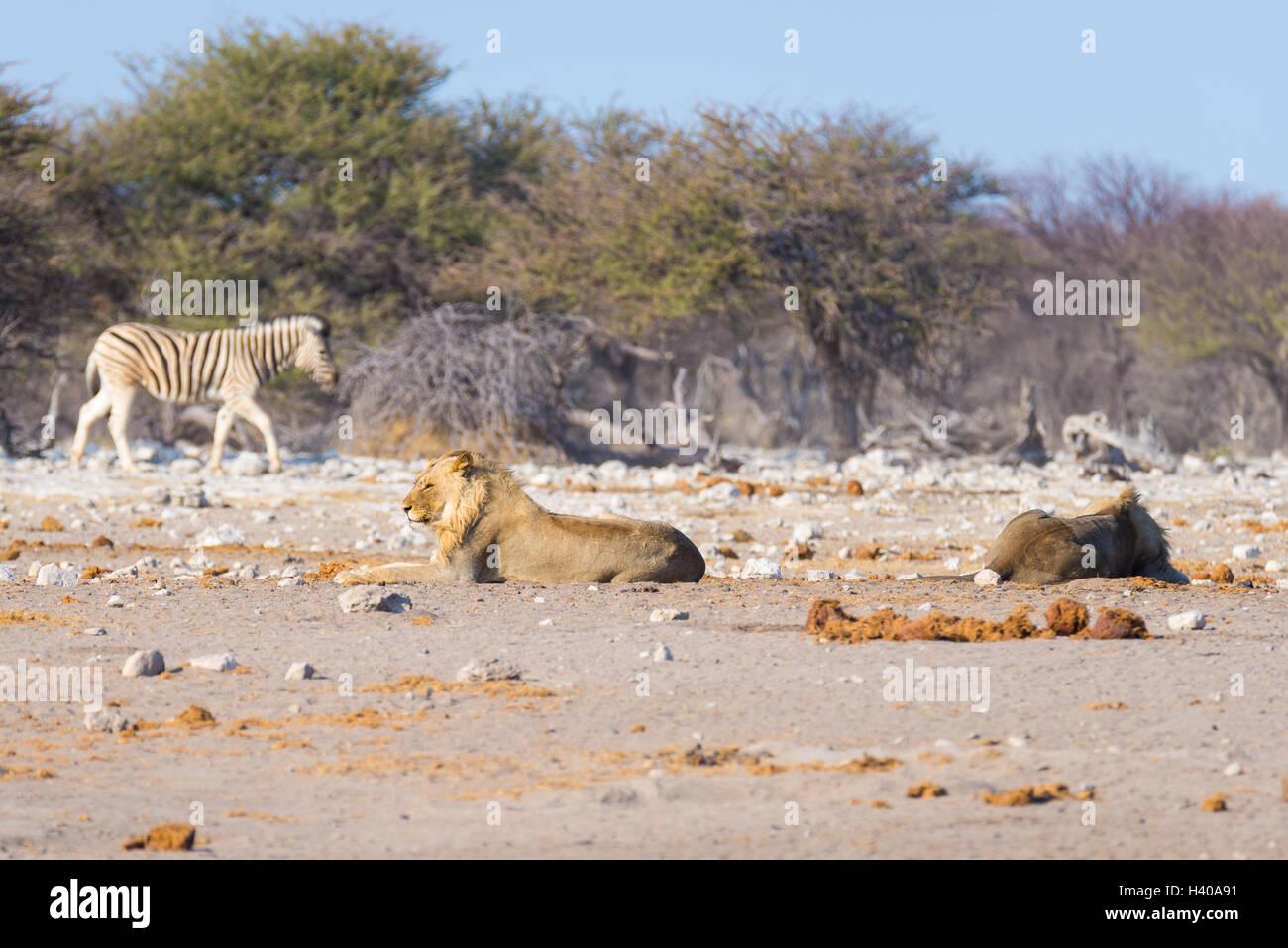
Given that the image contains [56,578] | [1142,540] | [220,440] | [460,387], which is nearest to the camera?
[56,578]

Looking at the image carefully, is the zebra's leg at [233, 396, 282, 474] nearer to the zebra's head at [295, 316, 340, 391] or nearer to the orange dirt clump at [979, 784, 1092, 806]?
the zebra's head at [295, 316, 340, 391]

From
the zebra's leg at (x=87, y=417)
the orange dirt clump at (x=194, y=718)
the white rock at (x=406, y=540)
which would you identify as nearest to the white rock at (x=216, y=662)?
the orange dirt clump at (x=194, y=718)

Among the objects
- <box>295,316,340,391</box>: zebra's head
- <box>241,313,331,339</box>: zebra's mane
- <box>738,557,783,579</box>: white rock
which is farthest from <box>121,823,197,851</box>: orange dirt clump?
<box>241,313,331,339</box>: zebra's mane

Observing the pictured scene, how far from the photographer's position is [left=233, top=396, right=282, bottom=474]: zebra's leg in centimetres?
1764

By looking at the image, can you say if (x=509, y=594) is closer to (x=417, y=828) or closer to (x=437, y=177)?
(x=417, y=828)

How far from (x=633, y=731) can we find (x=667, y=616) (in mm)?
2094

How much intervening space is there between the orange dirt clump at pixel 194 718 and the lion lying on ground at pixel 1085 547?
4777 millimetres

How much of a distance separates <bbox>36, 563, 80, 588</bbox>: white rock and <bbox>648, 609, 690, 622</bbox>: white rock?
360 centimetres

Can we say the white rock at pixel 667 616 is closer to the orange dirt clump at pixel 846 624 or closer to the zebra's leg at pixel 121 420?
the orange dirt clump at pixel 846 624

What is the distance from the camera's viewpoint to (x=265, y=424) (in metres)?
17.8

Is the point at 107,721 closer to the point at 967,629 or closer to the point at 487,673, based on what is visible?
the point at 487,673

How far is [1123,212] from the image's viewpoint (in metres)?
44.1

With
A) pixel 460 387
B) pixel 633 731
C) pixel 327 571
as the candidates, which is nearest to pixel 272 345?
pixel 460 387
